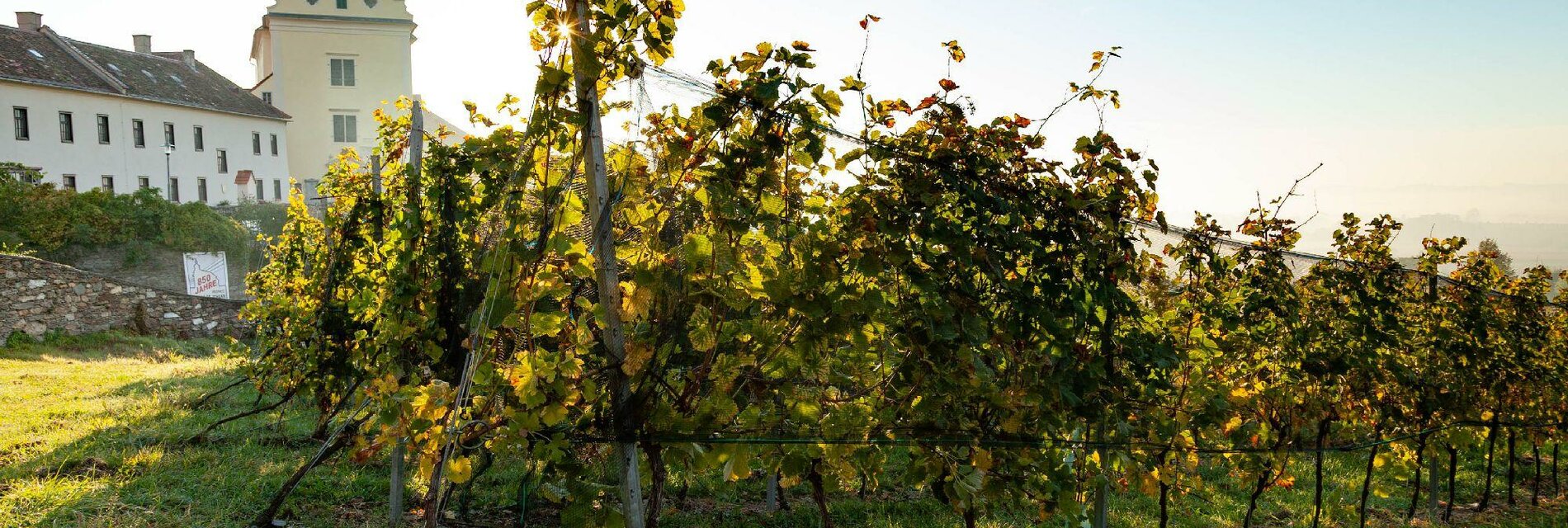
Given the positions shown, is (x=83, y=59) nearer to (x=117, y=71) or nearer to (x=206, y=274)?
(x=117, y=71)

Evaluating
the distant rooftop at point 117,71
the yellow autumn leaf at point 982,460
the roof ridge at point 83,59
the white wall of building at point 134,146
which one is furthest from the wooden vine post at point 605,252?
the roof ridge at point 83,59

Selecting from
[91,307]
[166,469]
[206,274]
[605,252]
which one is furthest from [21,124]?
[605,252]

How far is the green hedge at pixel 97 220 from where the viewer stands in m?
17.0

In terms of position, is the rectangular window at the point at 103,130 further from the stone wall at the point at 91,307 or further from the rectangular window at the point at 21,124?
the stone wall at the point at 91,307

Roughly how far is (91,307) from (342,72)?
24.4 metres

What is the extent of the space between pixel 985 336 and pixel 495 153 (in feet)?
4.96

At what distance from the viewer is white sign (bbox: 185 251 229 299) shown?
18.9 metres

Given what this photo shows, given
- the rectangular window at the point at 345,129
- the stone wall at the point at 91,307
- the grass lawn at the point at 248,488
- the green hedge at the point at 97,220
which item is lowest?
the grass lawn at the point at 248,488

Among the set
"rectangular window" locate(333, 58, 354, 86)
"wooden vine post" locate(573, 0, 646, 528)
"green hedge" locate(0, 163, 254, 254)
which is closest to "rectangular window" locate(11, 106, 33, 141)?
"green hedge" locate(0, 163, 254, 254)

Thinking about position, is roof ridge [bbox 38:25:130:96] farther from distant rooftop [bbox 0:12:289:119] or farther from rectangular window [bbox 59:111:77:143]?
rectangular window [bbox 59:111:77:143]

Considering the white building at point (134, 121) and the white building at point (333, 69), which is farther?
the white building at point (333, 69)

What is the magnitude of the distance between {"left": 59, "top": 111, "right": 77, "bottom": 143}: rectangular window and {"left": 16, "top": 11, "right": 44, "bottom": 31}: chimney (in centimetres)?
313

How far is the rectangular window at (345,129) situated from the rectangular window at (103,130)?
29.7ft

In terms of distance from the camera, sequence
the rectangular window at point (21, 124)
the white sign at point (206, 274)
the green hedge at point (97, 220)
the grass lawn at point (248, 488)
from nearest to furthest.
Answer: the grass lawn at point (248, 488)
the green hedge at point (97, 220)
the white sign at point (206, 274)
the rectangular window at point (21, 124)
